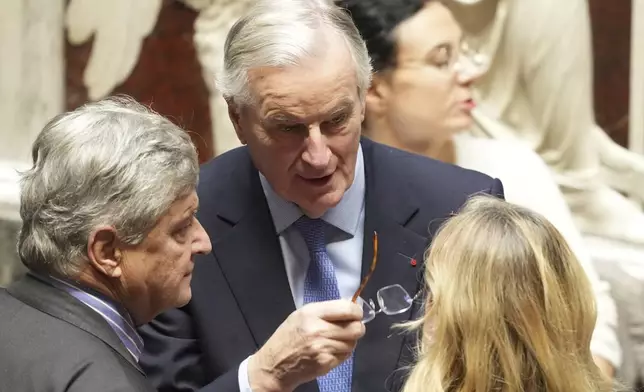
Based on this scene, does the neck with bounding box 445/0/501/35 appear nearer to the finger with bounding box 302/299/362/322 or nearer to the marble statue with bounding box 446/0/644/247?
the marble statue with bounding box 446/0/644/247

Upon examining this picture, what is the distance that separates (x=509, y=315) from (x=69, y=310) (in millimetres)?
828

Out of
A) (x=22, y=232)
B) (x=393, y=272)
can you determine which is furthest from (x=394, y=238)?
(x=22, y=232)

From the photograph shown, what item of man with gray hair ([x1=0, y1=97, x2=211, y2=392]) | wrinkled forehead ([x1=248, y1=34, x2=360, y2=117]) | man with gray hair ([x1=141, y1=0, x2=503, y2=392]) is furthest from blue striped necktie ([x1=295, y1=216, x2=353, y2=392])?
man with gray hair ([x1=0, y1=97, x2=211, y2=392])

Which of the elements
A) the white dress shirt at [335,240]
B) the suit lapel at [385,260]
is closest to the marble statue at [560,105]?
the suit lapel at [385,260]

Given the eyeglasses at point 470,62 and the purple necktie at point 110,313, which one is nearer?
the purple necktie at point 110,313

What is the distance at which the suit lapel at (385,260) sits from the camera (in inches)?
112

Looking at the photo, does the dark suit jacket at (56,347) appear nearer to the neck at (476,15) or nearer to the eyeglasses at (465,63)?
the eyeglasses at (465,63)

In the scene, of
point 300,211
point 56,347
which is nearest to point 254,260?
point 300,211

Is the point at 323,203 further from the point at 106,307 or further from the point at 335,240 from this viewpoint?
the point at 106,307

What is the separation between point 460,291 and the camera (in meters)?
2.19

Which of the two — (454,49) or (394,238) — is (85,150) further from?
(454,49)

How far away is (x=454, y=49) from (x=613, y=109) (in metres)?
0.72

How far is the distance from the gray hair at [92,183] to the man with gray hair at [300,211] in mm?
466

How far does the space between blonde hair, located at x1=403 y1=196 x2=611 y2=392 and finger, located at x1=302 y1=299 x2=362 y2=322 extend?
0.24 m
